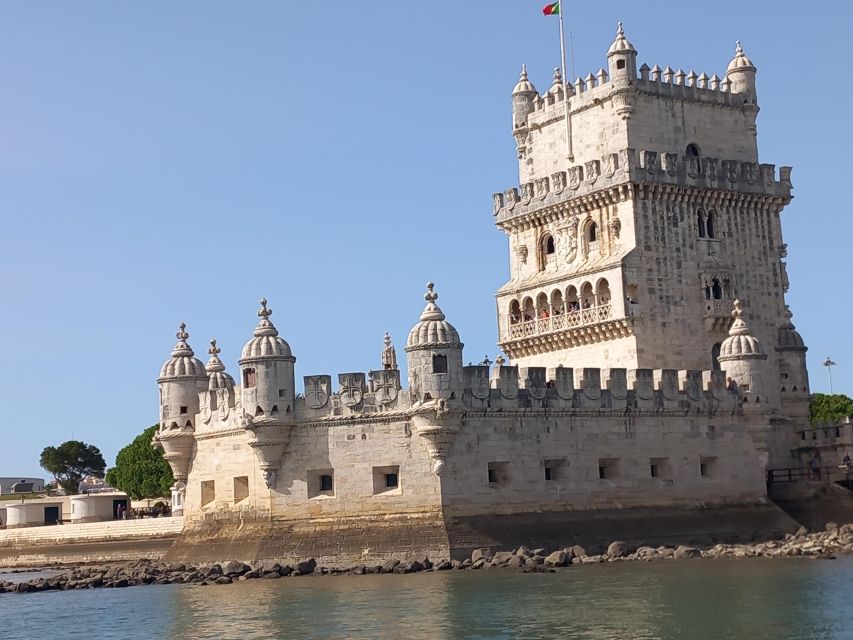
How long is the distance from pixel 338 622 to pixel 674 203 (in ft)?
88.2

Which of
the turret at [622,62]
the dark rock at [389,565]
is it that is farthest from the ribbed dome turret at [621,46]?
the dark rock at [389,565]

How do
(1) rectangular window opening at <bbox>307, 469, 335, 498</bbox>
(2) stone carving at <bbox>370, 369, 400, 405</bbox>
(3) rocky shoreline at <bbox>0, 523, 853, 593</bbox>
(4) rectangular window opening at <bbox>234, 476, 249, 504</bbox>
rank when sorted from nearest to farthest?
(3) rocky shoreline at <bbox>0, 523, 853, 593</bbox> < (2) stone carving at <bbox>370, 369, 400, 405</bbox> < (1) rectangular window opening at <bbox>307, 469, 335, 498</bbox> < (4) rectangular window opening at <bbox>234, 476, 249, 504</bbox>

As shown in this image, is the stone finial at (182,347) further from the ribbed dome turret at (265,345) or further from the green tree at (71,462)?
the green tree at (71,462)

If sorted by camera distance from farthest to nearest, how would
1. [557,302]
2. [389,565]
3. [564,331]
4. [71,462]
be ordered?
1. [71,462]
2. [557,302]
3. [564,331]
4. [389,565]

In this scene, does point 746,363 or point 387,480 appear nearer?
point 387,480

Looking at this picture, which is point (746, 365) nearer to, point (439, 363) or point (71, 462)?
point (439, 363)

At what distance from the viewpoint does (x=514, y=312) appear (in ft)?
199

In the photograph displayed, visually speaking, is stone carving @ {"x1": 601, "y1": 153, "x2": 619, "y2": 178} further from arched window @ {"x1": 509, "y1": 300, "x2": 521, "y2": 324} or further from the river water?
the river water

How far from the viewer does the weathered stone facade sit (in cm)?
4606

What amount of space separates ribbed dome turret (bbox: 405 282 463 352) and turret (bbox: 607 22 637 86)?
14.5 metres

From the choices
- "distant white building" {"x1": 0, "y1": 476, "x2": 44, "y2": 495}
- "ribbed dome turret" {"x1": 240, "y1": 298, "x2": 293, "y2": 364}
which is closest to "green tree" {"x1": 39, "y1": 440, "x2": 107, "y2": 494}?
"distant white building" {"x1": 0, "y1": 476, "x2": 44, "y2": 495}

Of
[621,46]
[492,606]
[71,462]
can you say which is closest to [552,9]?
[621,46]

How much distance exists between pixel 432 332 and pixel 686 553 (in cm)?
1027

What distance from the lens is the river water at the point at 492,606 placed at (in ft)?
107
